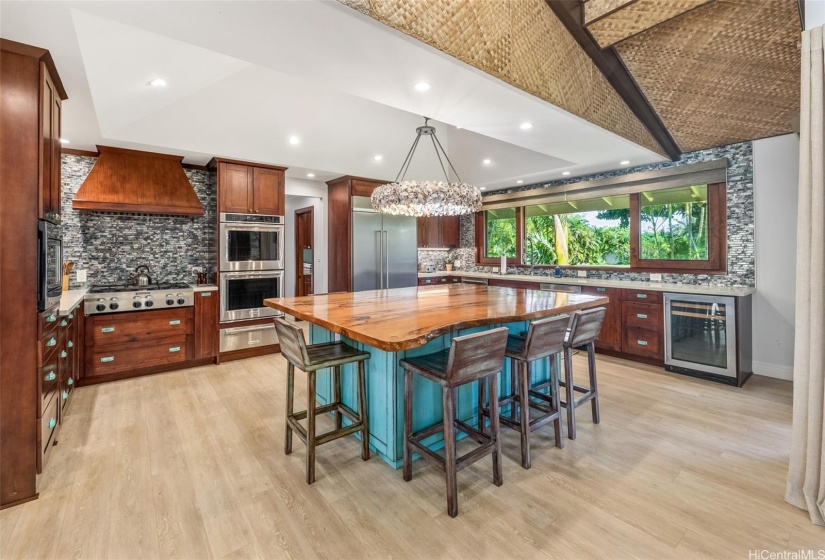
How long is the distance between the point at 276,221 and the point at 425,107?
279 cm

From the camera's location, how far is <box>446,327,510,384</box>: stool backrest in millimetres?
1856

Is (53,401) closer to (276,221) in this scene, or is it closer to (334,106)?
(276,221)

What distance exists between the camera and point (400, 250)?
19.5ft

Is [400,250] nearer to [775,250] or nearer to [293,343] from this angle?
[293,343]

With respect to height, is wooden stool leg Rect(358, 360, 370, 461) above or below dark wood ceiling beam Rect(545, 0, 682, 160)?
below

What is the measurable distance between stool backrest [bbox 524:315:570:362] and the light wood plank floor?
0.68m

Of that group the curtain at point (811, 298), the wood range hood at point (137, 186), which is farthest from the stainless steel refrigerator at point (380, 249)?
the curtain at point (811, 298)

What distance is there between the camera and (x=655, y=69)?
9.71 feet

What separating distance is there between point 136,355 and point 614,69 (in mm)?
5205

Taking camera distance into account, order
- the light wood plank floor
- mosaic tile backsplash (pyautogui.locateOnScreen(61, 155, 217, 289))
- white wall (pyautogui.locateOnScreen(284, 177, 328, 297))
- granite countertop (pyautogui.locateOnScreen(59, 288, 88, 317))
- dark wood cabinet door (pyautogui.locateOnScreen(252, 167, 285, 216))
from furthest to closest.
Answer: white wall (pyautogui.locateOnScreen(284, 177, 328, 297)) → dark wood cabinet door (pyautogui.locateOnScreen(252, 167, 285, 216)) → mosaic tile backsplash (pyautogui.locateOnScreen(61, 155, 217, 289)) → granite countertop (pyautogui.locateOnScreen(59, 288, 88, 317)) → the light wood plank floor

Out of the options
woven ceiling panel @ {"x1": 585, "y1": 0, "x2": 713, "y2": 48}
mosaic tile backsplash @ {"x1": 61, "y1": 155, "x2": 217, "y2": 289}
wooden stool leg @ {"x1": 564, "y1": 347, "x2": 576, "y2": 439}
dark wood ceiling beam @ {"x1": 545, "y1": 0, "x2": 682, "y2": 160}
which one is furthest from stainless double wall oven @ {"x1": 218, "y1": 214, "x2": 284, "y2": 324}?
woven ceiling panel @ {"x1": 585, "y1": 0, "x2": 713, "y2": 48}

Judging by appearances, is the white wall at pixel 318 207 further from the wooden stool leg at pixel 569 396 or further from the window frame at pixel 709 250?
the wooden stool leg at pixel 569 396

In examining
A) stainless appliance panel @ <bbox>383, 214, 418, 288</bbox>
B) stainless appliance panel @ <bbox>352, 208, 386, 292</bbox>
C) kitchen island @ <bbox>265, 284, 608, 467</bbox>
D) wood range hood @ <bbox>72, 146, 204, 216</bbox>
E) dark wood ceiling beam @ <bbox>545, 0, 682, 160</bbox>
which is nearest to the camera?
kitchen island @ <bbox>265, 284, 608, 467</bbox>

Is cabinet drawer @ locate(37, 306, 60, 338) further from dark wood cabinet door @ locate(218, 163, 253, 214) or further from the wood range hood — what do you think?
dark wood cabinet door @ locate(218, 163, 253, 214)
